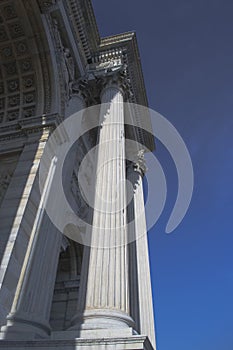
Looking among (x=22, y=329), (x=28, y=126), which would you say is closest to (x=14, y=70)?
(x=28, y=126)

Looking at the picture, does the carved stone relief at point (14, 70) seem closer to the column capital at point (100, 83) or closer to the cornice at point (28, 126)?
the cornice at point (28, 126)

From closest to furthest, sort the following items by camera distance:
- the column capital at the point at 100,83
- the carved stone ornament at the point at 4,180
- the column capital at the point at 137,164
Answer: the carved stone ornament at the point at 4,180 → the column capital at the point at 100,83 → the column capital at the point at 137,164

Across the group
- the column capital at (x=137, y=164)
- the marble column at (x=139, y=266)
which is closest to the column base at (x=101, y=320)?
the marble column at (x=139, y=266)

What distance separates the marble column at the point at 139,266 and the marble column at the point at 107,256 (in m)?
3.80

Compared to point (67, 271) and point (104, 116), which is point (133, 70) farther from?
point (67, 271)

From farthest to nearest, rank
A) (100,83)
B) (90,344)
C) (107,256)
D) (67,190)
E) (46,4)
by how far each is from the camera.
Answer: (100,83) → (46,4) → (67,190) → (107,256) → (90,344)

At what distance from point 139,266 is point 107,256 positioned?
6.58m

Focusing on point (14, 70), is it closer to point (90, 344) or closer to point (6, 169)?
point (6, 169)

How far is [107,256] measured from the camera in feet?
24.2

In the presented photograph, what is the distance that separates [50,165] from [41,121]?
1.86 m

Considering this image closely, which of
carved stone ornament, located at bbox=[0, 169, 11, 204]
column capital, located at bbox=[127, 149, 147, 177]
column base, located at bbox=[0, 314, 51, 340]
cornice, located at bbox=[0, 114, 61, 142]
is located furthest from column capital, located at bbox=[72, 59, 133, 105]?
column base, located at bbox=[0, 314, 51, 340]

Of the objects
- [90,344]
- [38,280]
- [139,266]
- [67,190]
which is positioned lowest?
[90,344]

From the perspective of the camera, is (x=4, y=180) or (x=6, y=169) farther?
(x=6, y=169)

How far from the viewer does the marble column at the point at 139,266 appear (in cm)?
1168
